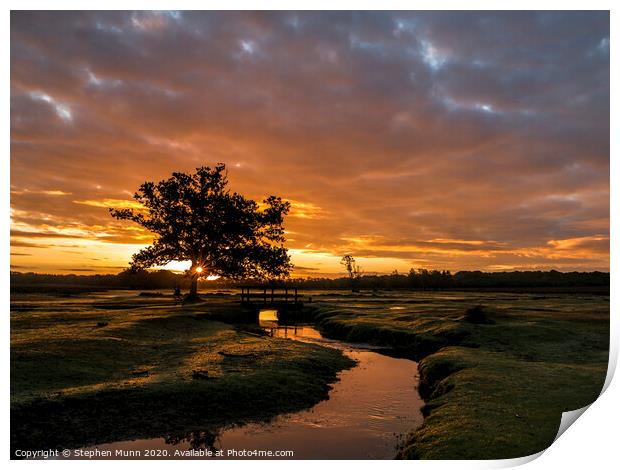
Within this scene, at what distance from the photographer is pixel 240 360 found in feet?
82.2

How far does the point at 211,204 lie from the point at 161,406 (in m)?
44.8

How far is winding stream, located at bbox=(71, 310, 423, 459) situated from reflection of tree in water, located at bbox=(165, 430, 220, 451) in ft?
0.22

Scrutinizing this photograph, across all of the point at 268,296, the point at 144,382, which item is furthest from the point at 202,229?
the point at 144,382

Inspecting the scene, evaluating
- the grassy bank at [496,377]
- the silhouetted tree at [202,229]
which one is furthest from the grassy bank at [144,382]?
the silhouetted tree at [202,229]

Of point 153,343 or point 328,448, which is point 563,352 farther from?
point 153,343

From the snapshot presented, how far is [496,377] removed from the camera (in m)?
21.0

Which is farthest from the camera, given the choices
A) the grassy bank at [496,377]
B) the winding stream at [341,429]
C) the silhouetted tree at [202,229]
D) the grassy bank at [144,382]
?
the silhouetted tree at [202,229]

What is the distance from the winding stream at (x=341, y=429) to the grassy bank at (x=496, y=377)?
92 cm

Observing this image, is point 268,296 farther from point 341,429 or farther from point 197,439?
point 197,439

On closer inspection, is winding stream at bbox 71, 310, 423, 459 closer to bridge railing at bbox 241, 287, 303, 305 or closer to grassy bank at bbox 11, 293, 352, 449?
grassy bank at bbox 11, 293, 352, 449

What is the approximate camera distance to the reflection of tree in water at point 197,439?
14586 mm

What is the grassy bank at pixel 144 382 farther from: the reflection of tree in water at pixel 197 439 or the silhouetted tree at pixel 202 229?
the silhouetted tree at pixel 202 229

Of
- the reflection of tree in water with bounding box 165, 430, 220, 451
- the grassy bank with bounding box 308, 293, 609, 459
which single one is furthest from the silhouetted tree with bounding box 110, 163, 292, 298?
the reflection of tree in water with bounding box 165, 430, 220, 451
